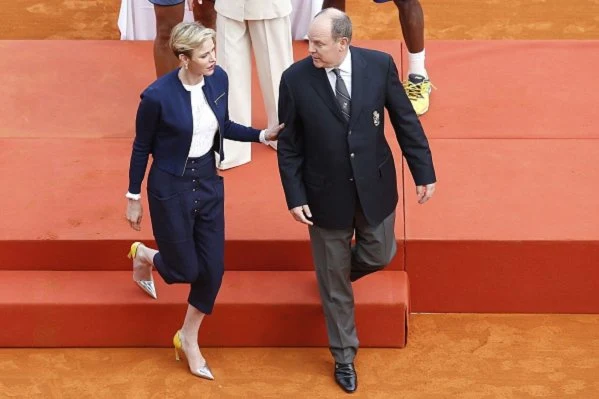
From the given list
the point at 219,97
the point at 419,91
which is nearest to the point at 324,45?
the point at 219,97

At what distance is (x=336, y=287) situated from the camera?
5.24 meters

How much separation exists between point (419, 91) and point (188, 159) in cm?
221

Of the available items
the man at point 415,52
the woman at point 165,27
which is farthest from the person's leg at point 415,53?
the woman at point 165,27

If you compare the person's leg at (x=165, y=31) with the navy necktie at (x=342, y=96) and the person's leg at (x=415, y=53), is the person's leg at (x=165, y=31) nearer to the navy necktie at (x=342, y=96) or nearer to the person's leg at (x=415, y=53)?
the person's leg at (x=415, y=53)

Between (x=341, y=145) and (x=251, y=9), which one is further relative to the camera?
(x=251, y=9)

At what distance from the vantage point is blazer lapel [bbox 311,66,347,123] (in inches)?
192

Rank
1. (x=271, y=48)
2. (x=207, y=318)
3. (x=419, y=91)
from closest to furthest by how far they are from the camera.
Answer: (x=207, y=318) < (x=271, y=48) < (x=419, y=91)

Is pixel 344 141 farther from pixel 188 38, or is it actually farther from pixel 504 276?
pixel 504 276

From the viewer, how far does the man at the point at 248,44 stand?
6.02 metres

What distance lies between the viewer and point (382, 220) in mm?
5152

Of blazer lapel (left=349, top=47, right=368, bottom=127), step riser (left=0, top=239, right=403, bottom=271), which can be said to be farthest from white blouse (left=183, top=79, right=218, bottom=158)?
step riser (left=0, top=239, right=403, bottom=271)

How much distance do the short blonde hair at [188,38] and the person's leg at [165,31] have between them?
1.63m

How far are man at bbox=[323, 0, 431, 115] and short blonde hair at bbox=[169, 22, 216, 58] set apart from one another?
2.15 meters

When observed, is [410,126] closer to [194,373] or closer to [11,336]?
[194,373]
